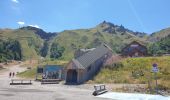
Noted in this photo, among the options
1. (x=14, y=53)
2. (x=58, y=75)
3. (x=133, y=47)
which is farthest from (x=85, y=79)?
(x=14, y=53)

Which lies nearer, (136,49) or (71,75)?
(71,75)

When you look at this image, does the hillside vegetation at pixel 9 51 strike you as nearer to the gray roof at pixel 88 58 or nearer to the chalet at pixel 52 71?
the chalet at pixel 52 71

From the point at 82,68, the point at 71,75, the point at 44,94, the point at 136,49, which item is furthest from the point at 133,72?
the point at 136,49

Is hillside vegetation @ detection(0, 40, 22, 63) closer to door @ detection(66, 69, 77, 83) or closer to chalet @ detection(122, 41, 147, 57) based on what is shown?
chalet @ detection(122, 41, 147, 57)

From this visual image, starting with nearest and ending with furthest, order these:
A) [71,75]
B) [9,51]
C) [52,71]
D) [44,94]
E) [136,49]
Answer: [44,94], [71,75], [52,71], [136,49], [9,51]

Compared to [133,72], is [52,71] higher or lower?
higher

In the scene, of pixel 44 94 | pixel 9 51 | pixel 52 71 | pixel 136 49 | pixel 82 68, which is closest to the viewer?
pixel 44 94

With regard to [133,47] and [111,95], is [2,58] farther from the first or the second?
[111,95]

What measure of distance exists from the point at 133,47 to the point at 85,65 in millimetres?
35607

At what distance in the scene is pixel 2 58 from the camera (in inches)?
5822

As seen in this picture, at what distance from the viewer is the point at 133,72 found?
5462 centimetres

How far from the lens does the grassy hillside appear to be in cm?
5044

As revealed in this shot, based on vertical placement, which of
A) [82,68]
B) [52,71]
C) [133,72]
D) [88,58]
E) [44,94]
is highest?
[88,58]

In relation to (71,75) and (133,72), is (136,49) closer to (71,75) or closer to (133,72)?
(133,72)
